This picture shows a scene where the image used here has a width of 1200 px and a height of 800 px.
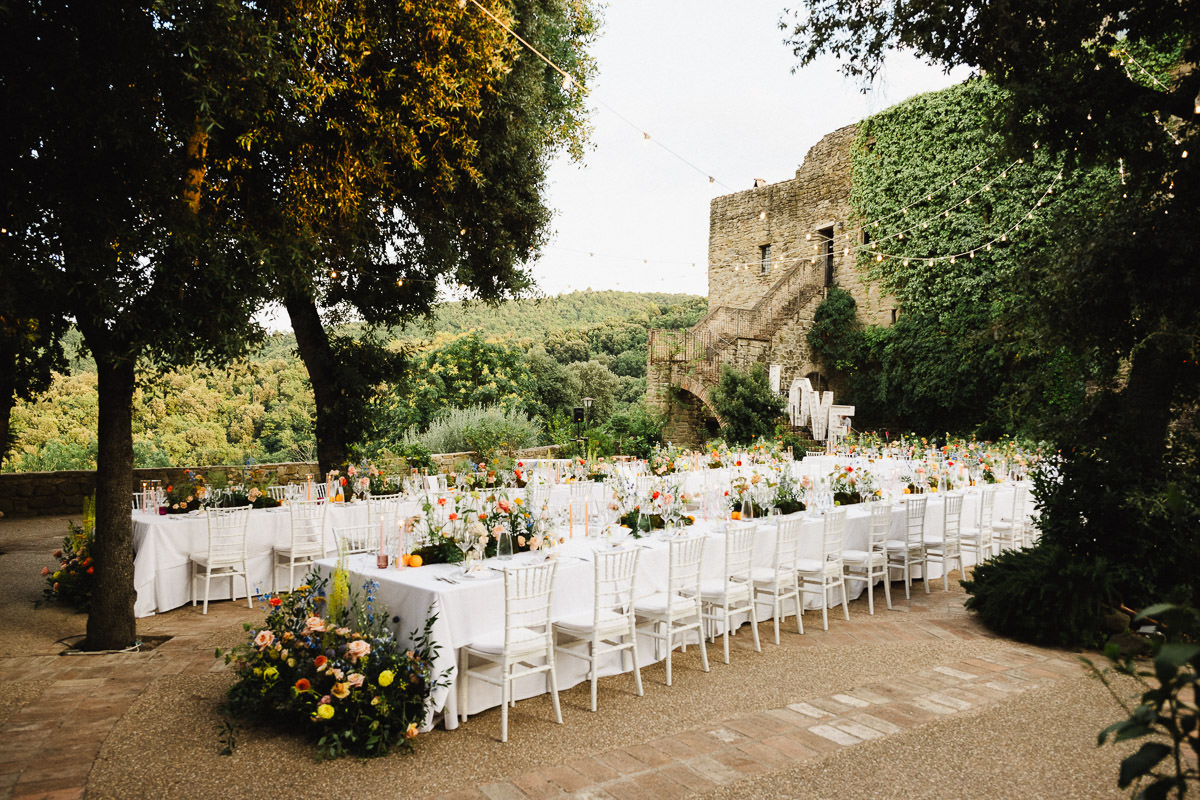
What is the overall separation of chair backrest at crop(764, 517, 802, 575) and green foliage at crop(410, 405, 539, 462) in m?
8.01

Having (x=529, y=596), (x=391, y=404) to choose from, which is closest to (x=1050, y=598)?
(x=529, y=596)

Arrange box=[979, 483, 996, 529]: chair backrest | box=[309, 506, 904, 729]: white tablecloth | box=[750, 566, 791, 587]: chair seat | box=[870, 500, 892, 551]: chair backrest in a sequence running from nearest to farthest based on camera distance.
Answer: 1. box=[309, 506, 904, 729]: white tablecloth
2. box=[750, 566, 791, 587]: chair seat
3. box=[870, 500, 892, 551]: chair backrest
4. box=[979, 483, 996, 529]: chair backrest

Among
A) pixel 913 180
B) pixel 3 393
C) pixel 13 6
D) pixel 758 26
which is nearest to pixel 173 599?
pixel 3 393

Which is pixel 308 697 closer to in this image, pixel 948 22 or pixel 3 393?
pixel 3 393

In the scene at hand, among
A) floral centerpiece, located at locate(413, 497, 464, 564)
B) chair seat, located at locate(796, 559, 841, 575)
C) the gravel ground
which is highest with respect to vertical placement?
floral centerpiece, located at locate(413, 497, 464, 564)

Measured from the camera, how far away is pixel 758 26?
7453 millimetres

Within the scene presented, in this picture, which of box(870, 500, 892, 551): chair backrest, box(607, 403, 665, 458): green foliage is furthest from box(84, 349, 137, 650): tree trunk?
box(607, 403, 665, 458): green foliage

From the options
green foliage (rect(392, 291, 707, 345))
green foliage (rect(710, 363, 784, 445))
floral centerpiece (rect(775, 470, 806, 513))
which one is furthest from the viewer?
green foliage (rect(392, 291, 707, 345))

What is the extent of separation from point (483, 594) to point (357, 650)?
745mm

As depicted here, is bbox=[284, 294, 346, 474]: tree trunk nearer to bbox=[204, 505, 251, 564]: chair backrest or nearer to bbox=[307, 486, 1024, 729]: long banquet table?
bbox=[204, 505, 251, 564]: chair backrest

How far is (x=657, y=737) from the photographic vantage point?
3750 mm

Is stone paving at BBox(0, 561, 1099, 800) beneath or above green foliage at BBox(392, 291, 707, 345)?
beneath

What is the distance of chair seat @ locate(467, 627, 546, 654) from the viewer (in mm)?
3930

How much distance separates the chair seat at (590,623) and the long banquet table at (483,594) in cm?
14
